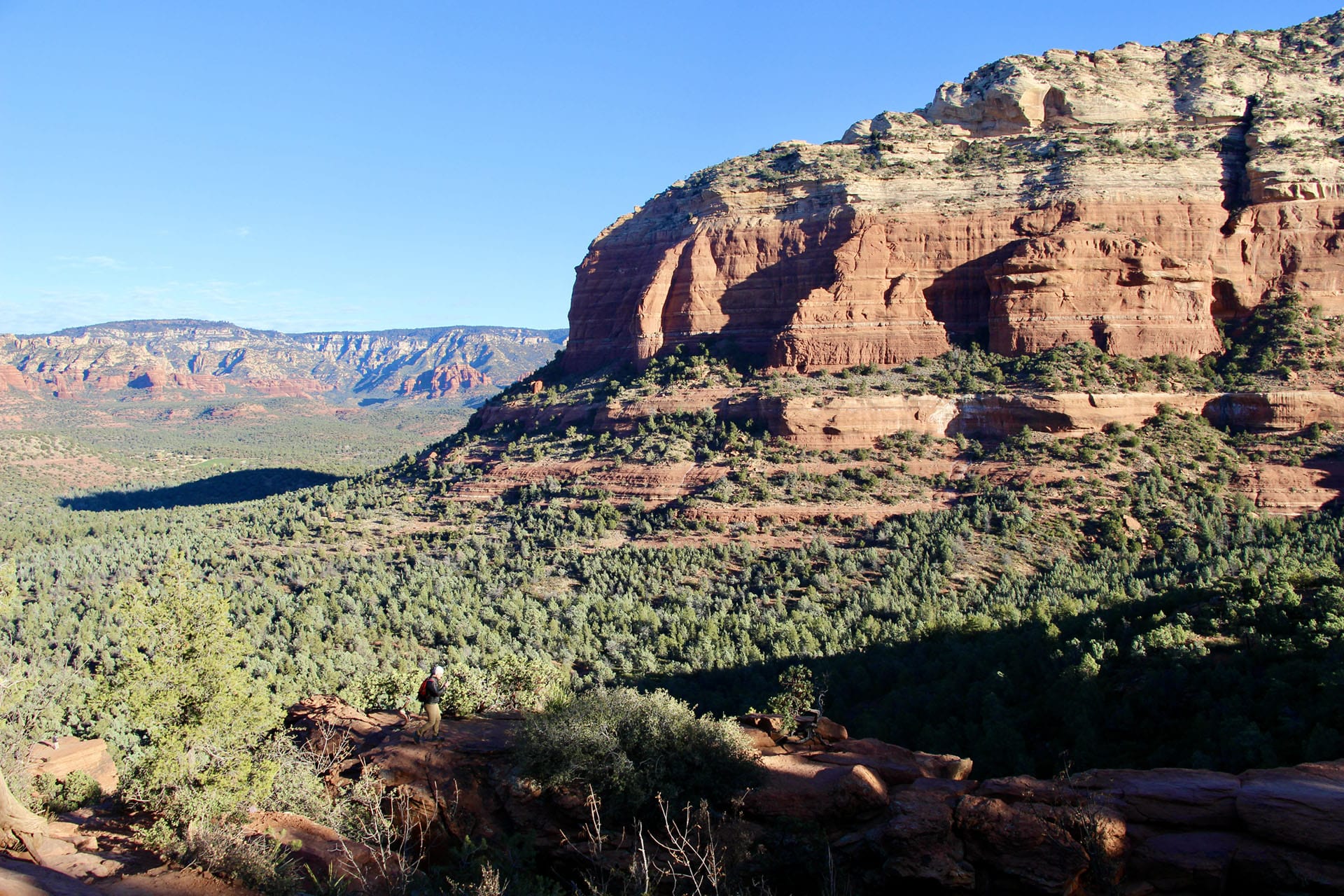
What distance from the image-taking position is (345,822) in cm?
1287

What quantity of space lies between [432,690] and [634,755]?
3.75 m

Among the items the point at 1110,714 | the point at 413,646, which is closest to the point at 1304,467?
the point at 1110,714

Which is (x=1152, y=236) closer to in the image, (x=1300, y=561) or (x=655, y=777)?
(x=1300, y=561)

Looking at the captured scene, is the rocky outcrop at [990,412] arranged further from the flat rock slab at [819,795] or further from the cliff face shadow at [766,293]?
the flat rock slab at [819,795]

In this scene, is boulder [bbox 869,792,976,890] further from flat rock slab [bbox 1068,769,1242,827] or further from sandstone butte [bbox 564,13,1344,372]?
sandstone butte [bbox 564,13,1344,372]

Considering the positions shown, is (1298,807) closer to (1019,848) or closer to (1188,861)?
(1188,861)

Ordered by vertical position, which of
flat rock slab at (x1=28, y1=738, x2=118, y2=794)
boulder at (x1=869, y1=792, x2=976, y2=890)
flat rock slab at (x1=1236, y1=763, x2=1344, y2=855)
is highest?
flat rock slab at (x1=1236, y1=763, x2=1344, y2=855)

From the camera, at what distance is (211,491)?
82.1 m

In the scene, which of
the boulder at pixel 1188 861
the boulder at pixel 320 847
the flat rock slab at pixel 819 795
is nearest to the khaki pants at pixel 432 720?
the boulder at pixel 320 847

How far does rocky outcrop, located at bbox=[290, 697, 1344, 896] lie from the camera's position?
10.1m

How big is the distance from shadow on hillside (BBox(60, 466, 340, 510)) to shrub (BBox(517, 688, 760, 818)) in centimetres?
6750

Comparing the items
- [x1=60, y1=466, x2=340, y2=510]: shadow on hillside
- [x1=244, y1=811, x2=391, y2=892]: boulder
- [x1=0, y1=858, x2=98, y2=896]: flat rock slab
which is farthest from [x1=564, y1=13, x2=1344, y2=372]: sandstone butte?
[x1=60, y1=466, x2=340, y2=510]: shadow on hillside

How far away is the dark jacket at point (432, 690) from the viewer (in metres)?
14.4

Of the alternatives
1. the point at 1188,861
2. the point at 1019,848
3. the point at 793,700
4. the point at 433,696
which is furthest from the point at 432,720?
the point at 1188,861
